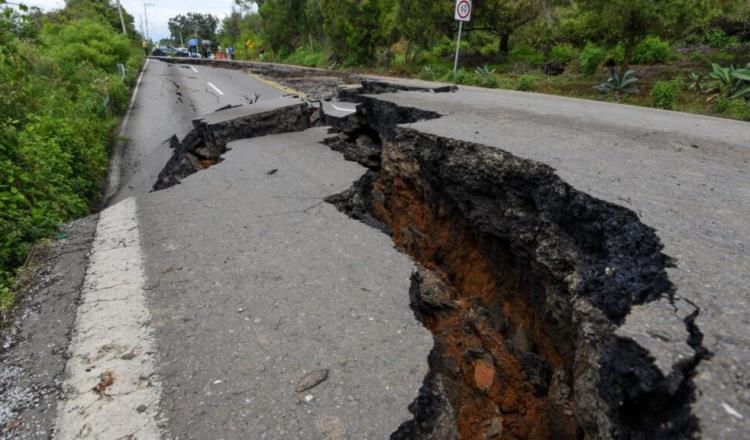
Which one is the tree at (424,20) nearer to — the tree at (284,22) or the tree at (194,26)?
the tree at (284,22)

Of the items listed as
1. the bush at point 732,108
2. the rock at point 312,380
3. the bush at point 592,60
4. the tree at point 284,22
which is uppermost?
the tree at point 284,22

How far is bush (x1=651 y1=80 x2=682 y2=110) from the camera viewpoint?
8289 millimetres

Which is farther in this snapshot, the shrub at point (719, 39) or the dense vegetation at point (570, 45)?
the shrub at point (719, 39)

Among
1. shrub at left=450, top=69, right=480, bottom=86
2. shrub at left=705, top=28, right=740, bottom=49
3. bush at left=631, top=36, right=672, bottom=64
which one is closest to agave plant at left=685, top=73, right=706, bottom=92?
bush at left=631, top=36, right=672, bottom=64

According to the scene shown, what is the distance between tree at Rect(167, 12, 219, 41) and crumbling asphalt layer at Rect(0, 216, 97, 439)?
318 ft

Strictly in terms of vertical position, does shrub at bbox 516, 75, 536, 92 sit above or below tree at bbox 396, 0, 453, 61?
below

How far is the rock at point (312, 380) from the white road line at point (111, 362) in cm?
52

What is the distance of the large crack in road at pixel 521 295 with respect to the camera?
140cm

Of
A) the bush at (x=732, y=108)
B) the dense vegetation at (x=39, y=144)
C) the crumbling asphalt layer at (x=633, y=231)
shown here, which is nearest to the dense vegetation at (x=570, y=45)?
the bush at (x=732, y=108)

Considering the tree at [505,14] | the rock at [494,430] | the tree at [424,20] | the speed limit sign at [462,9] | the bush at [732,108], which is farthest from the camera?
the tree at [424,20]

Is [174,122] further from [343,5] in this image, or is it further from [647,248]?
[343,5]

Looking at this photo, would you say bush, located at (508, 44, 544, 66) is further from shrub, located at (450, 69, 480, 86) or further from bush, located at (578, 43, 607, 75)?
shrub, located at (450, 69, 480, 86)

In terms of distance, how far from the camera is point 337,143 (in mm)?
5395

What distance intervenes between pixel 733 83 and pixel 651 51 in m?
4.31
